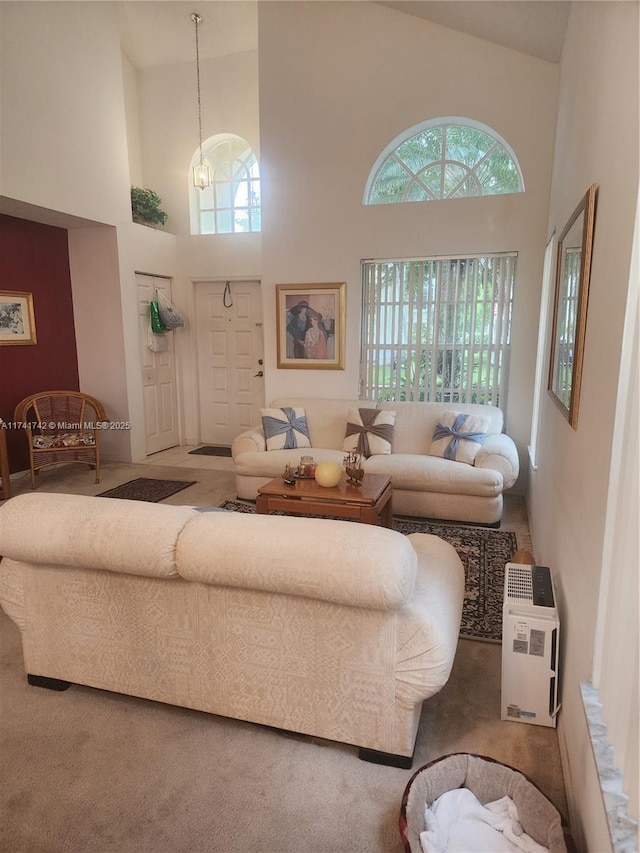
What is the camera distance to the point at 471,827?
53.7 inches

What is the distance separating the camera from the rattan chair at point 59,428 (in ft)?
15.1

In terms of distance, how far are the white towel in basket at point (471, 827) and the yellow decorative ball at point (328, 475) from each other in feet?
6.30

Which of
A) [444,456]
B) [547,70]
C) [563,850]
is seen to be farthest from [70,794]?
[547,70]

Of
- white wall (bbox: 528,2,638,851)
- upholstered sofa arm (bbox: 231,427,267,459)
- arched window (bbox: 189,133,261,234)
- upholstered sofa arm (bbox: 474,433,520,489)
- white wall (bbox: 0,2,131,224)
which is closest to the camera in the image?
white wall (bbox: 528,2,638,851)

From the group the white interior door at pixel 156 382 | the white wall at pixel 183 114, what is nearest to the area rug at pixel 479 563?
the white interior door at pixel 156 382

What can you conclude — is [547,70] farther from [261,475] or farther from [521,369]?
[261,475]

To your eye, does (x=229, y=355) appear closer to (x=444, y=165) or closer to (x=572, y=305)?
(x=444, y=165)

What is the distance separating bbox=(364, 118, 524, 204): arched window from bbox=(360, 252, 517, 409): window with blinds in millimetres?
579

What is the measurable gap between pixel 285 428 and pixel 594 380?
121 inches

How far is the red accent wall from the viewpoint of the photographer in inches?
185

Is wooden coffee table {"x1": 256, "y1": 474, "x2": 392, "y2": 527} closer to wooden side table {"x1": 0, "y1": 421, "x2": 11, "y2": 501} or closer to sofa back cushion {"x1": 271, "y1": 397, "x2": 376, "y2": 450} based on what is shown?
sofa back cushion {"x1": 271, "y1": 397, "x2": 376, "y2": 450}

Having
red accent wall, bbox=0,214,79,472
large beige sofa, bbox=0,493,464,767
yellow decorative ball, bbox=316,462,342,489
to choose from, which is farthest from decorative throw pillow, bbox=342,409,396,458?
red accent wall, bbox=0,214,79,472

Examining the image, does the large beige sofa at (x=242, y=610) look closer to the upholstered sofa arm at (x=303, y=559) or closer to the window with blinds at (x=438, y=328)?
the upholstered sofa arm at (x=303, y=559)

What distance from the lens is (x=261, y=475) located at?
164 inches
